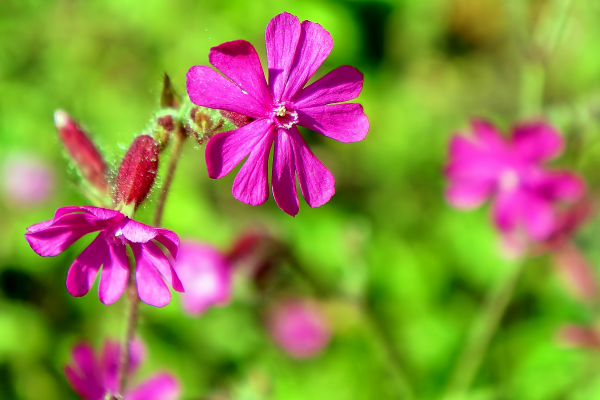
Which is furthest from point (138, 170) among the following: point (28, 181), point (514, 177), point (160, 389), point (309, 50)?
point (28, 181)

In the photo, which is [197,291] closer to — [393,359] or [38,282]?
[393,359]

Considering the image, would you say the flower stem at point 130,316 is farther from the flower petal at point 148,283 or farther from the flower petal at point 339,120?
the flower petal at point 339,120

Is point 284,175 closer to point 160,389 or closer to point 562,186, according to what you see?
point 160,389

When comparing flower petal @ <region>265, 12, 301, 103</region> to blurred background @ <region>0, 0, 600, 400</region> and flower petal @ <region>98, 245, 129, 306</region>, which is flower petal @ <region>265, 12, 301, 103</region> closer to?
flower petal @ <region>98, 245, 129, 306</region>

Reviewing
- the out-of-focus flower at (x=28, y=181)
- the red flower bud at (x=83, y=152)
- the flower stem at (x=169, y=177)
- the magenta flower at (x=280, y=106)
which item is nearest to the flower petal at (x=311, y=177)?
the magenta flower at (x=280, y=106)

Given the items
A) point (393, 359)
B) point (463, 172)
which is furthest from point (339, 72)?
point (393, 359)
